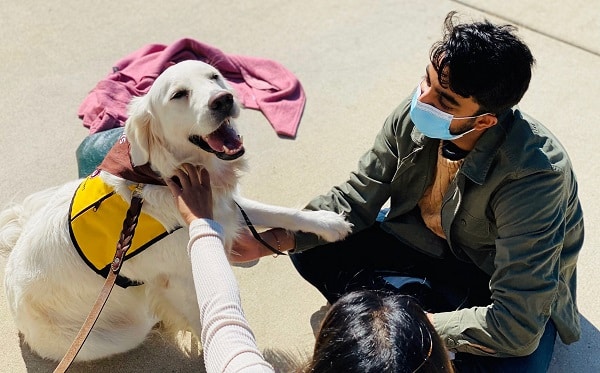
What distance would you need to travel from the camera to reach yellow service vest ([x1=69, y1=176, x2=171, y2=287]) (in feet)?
8.90

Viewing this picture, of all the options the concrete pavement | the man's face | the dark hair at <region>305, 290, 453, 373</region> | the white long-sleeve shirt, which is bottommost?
the concrete pavement

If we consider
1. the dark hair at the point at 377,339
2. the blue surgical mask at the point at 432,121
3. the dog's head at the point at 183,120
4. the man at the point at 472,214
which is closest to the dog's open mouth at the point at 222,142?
the dog's head at the point at 183,120

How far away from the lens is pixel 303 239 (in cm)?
318

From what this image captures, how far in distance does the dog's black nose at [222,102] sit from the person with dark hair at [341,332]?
1.66ft

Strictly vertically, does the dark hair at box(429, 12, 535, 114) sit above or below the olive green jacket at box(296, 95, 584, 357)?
above

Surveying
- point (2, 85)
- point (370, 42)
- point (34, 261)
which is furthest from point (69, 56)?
point (34, 261)

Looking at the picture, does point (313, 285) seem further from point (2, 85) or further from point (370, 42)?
→ point (2, 85)

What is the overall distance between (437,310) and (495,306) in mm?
424

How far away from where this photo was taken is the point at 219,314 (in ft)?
6.88

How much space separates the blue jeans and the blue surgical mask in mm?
662

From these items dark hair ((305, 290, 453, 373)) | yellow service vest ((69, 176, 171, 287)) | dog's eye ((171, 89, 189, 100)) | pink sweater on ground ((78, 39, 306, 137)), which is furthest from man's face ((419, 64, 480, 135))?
pink sweater on ground ((78, 39, 306, 137))

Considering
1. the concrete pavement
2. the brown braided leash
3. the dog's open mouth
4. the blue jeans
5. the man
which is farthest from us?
the concrete pavement

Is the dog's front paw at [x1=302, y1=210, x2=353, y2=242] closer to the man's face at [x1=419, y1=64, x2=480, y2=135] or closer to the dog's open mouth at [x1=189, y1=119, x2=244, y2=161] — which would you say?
A: the dog's open mouth at [x1=189, y1=119, x2=244, y2=161]

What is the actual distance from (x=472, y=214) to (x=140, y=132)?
138cm
